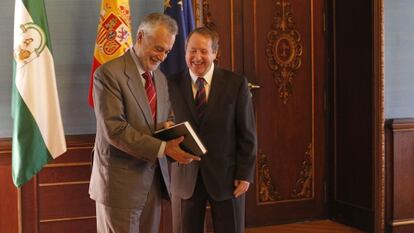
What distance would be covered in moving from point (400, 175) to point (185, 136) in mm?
2417

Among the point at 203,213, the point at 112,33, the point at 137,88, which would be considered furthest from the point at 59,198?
the point at 137,88

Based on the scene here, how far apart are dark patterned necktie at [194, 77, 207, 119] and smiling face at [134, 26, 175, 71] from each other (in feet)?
1.42

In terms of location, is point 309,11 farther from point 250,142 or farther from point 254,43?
point 250,142

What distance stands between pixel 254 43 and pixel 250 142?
1.82 meters

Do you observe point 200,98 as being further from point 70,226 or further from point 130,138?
point 70,226

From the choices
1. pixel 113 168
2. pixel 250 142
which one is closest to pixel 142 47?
pixel 113 168

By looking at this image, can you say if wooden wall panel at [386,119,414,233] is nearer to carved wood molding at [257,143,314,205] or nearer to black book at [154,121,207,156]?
carved wood molding at [257,143,314,205]

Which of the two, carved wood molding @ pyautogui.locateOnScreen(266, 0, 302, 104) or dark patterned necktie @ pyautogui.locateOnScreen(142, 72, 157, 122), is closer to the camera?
dark patterned necktie @ pyautogui.locateOnScreen(142, 72, 157, 122)

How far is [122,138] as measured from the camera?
1.91 meters

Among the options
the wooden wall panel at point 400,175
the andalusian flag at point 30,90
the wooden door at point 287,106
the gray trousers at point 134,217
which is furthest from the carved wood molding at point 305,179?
the gray trousers at point 134,217

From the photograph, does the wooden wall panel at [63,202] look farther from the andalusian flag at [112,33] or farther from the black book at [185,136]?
the black book at [185,136]

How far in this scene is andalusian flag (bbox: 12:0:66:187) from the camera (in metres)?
3.08

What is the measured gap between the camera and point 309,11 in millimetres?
4301

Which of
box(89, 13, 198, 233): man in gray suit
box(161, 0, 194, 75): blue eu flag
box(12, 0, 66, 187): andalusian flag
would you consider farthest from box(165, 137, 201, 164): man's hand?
box(161, 0, 194, 75): blue eu flag
